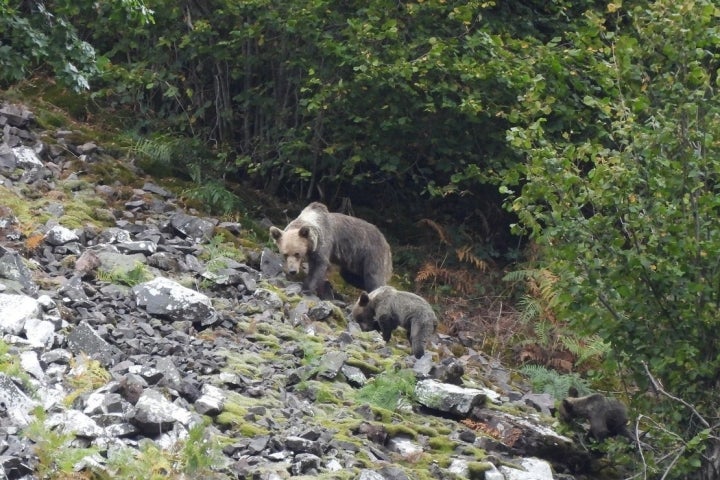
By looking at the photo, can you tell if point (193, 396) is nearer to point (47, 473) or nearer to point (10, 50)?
point (47, 473)

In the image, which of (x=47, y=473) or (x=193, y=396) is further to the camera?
(x=193, y=396)

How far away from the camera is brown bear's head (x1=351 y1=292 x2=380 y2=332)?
505 inches

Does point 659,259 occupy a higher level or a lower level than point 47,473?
higher

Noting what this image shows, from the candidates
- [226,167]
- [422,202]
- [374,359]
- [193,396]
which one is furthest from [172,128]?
[193,396]

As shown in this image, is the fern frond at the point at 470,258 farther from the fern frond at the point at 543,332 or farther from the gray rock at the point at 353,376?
the gray rock at the point at 353,376

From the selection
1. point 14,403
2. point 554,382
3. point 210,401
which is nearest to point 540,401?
point 554,382

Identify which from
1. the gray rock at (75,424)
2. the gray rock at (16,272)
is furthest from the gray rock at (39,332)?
the gray rock at (75,424)

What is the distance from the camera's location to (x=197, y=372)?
9359 millimetres

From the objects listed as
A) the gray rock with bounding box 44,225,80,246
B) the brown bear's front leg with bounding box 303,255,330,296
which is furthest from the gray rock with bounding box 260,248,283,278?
the gray rock with bounding box 44,225,80,246

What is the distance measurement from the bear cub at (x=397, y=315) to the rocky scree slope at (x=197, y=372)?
201 mm

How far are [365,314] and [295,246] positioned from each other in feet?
4.60

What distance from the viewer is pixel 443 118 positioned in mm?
15977

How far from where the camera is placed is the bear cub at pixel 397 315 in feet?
40.1

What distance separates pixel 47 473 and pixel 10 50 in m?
6.45
